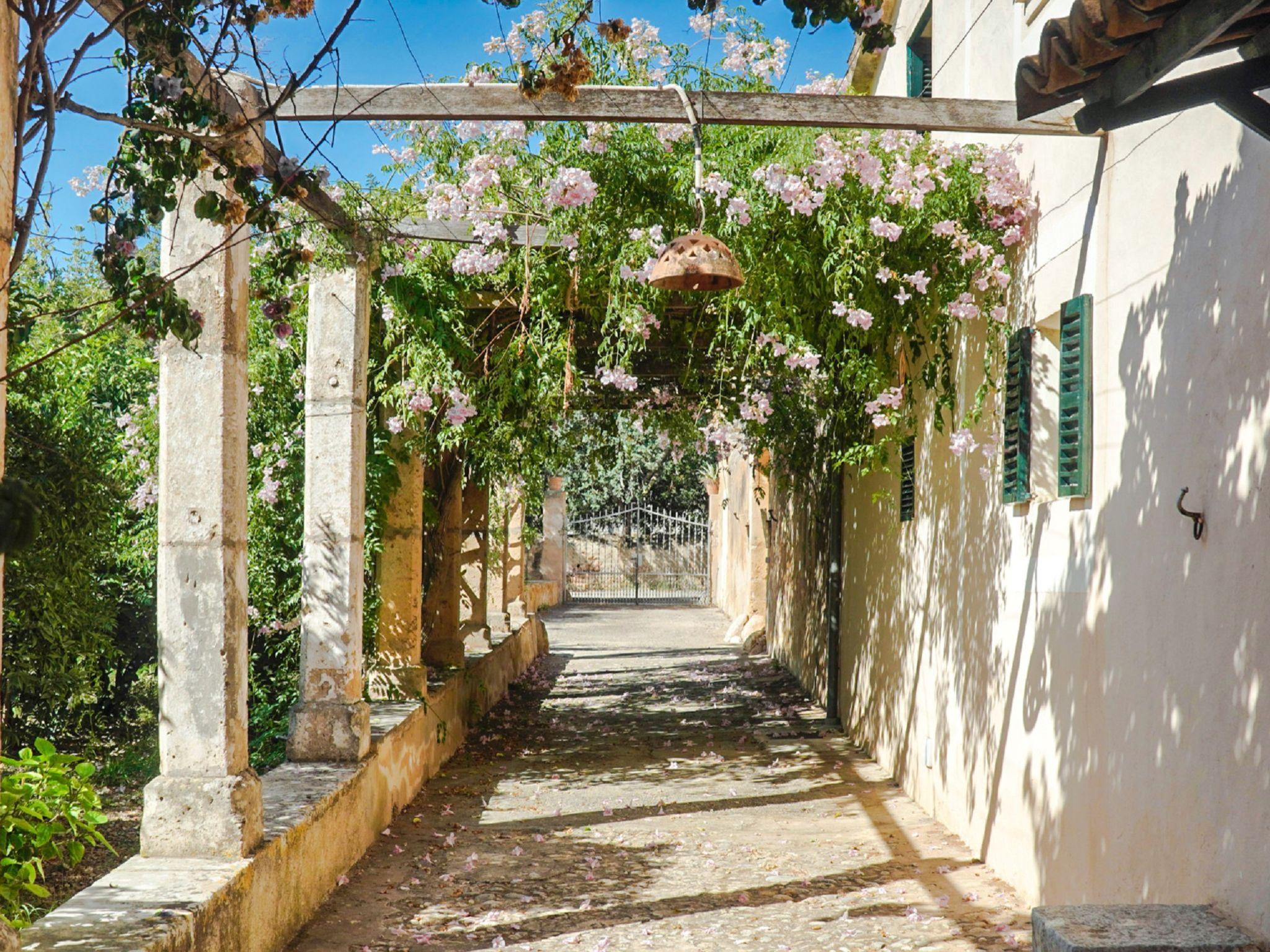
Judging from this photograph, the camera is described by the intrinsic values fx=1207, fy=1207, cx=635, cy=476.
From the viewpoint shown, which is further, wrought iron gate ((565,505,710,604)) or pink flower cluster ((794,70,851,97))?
wrought iron gate ((565,505,710,604))

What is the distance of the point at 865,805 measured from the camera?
7.62 meters

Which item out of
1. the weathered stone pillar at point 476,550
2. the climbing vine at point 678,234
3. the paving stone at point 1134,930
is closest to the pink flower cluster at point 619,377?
the climbing vine at point 678,234

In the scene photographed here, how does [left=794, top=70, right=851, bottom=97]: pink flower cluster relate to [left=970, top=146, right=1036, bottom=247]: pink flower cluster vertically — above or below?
above

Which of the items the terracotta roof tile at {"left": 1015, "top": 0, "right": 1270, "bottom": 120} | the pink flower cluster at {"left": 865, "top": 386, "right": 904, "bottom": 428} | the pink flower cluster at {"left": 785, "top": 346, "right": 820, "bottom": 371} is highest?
the terracotta roof tile at {"left": 1015, "top": 0, "right": 1270, "bottom": 120}

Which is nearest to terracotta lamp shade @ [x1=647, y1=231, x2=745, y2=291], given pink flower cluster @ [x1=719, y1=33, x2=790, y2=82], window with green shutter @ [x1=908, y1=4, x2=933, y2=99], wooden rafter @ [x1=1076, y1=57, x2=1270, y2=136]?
wooden rafter @ [x1=1076, y1=57, x2=1270, y2=136]

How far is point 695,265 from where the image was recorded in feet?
16.4

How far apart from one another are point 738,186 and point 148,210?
11.3ft

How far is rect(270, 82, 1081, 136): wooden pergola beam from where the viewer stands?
4598 millimetres

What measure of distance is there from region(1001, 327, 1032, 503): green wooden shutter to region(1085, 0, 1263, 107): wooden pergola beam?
254 cm

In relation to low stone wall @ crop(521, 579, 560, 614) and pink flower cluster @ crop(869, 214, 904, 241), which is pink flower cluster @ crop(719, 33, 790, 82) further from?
low stone wall @ crop(521, 579, 560, 614)

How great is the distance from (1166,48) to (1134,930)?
2.08 meters

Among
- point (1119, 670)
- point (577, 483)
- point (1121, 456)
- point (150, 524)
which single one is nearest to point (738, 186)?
point (1121, 456)

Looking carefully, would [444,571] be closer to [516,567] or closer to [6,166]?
[6,166]

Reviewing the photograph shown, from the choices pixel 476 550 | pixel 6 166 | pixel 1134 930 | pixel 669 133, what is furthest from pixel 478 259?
pixel 476 550
